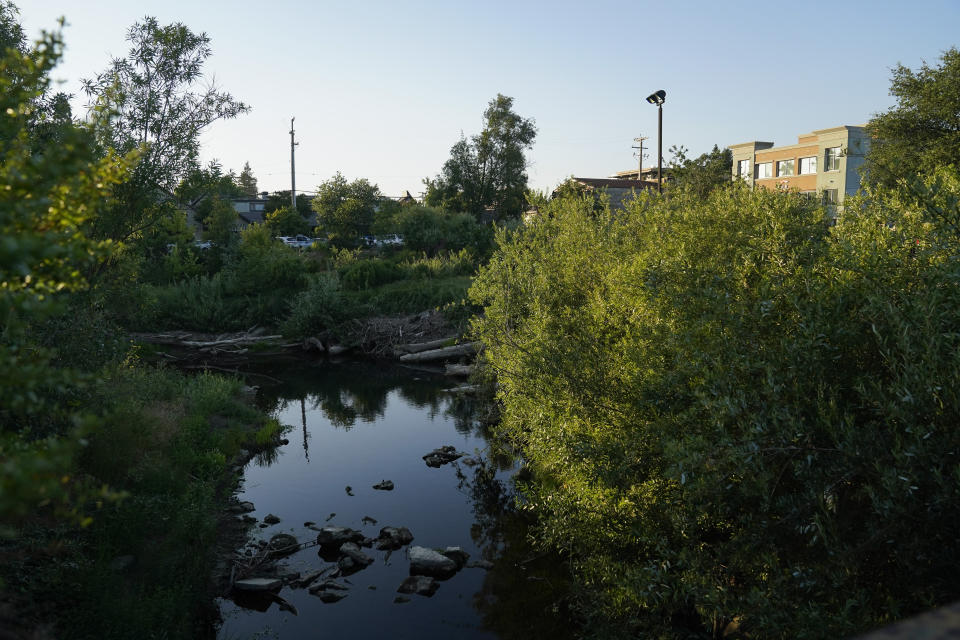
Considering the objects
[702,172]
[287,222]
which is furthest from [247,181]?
[702,172]

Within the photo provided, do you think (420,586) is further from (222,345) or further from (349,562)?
(222,345)

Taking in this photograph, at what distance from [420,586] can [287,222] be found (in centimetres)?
5447

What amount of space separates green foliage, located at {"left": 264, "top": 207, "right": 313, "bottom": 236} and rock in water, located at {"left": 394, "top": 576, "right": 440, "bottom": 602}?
2056 inches

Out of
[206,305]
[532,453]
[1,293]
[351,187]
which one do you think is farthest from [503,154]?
[1,293]

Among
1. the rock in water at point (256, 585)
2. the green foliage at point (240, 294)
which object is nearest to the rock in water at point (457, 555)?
the rock in water at point (256, 585)

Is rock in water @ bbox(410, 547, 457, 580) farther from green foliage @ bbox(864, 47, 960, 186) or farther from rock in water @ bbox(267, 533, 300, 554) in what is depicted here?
green foliage @ bbox(864, 47, 960, 186)

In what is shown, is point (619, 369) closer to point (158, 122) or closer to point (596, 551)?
point (596, 551)

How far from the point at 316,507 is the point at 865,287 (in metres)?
11.0

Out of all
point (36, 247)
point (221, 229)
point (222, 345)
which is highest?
point (221, 229)

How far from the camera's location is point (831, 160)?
5212cm

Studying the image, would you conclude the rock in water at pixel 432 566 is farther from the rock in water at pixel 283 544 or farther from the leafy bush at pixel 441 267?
the leafy bush at pixel 441 267

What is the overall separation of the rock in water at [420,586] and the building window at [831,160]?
5291 cm

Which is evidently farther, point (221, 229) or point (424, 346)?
point (221, 229)

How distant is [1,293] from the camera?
261 centimetres
